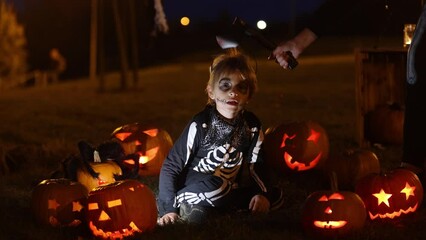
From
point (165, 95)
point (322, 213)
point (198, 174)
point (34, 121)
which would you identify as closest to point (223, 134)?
point (198, 174)

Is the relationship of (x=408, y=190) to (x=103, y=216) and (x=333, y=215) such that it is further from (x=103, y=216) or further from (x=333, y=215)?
(x=103, y=216)

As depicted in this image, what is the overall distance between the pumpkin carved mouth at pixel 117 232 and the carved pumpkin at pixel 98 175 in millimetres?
939

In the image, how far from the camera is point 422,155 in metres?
5.94

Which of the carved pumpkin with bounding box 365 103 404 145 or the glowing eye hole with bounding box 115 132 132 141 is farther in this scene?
the carved pumpkin with bounding box 365 103 404 145

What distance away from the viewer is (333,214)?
4.53 metres

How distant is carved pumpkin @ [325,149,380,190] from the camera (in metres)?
5.95

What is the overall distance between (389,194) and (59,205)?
7.75 feet

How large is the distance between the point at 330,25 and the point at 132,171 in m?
2.16

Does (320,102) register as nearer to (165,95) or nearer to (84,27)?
(165,95)

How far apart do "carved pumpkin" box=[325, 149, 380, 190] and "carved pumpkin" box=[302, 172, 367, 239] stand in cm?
133

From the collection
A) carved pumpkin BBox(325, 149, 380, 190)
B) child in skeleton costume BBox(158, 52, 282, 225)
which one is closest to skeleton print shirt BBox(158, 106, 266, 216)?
child in skeleton costume BBox(158, 52, 282, 225)

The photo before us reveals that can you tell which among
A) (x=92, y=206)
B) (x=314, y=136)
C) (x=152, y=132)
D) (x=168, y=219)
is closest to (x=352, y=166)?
(x=314, y=136)

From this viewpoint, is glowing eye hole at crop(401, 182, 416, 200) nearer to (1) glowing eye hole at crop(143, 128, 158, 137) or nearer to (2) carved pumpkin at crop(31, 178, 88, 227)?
(2) carved pumpkin at crop(31, 178, 88, 227)

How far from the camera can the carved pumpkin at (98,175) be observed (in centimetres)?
564
